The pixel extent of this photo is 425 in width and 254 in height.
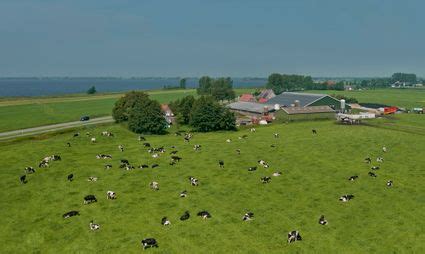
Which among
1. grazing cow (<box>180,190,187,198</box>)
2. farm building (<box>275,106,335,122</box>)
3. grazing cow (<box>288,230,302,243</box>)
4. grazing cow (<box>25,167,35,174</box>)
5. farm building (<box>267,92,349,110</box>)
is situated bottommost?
grazing cow (<box>288,230,302,243</box>)

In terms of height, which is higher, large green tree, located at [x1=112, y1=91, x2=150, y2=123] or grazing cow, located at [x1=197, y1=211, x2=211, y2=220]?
large green tree, located at [x1=112, y1=91, x2=150, y2=123]

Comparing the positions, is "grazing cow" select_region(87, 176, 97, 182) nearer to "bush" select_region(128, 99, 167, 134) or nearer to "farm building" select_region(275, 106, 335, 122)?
"bush" select_region(128, 99, 167, 134)

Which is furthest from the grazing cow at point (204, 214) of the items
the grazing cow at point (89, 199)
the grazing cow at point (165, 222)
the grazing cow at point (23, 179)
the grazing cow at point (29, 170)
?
the grazing cow at point (29, 170)

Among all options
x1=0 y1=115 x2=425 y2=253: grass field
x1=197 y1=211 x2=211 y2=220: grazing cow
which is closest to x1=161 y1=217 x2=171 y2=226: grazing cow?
x1=0 y1=115 x2=425 y2=253: grass field

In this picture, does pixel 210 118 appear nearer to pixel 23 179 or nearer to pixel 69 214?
pixel 23 179

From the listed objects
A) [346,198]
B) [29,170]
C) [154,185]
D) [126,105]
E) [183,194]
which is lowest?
[346,198]

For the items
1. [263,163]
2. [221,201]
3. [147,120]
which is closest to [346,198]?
[221,201]
